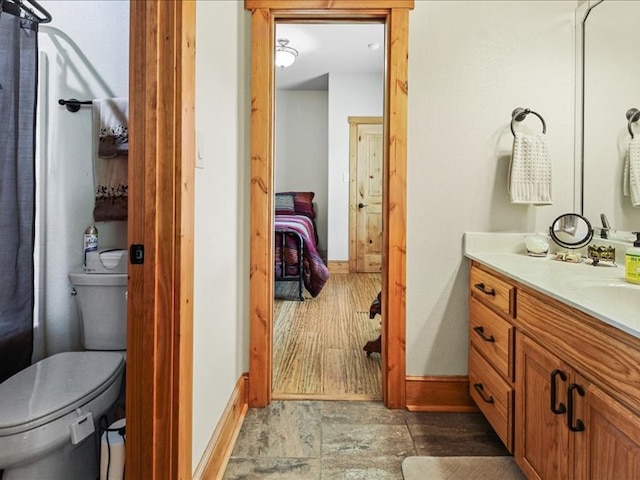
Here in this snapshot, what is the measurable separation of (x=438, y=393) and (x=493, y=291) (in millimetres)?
677

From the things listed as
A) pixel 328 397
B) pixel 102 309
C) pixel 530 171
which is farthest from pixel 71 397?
pixel 530 171

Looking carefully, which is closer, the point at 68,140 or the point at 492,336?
the point at 492,336

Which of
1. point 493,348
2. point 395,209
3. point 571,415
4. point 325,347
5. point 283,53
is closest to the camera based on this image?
point 571,415

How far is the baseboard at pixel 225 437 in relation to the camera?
1.34m

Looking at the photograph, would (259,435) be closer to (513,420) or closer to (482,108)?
(513,420)

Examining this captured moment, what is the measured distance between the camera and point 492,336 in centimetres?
163

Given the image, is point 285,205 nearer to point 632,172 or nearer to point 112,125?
point 112,125

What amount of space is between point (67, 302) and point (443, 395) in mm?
1832

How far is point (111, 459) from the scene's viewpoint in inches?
49.0

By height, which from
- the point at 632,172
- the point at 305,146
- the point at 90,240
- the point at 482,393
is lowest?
the point at 482,393

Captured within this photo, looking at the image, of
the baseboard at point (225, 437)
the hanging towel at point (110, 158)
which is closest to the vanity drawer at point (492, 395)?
the baseboard at point (225, 437)

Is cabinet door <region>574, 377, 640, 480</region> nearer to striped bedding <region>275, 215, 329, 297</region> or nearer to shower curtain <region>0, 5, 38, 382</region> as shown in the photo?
shower curtain <region>0, 5, 38, 382</region>

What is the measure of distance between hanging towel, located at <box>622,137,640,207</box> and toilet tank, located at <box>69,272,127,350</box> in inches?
84.1

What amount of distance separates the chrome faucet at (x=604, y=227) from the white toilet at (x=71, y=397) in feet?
6.93
